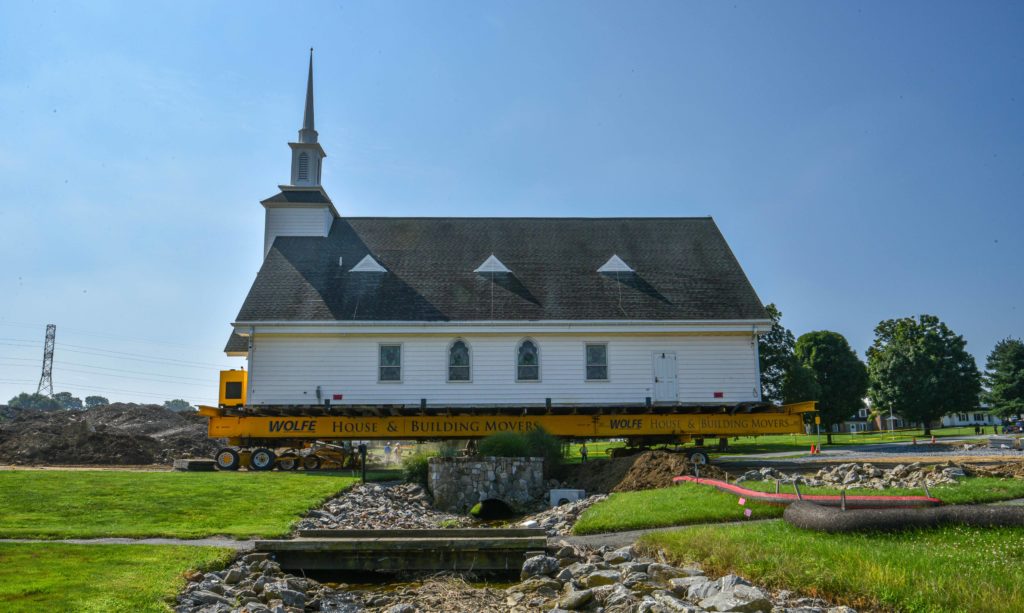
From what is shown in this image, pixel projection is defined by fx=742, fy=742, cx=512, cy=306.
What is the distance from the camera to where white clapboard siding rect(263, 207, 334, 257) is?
105 feet

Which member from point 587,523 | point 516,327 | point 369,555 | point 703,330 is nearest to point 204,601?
point 369,555

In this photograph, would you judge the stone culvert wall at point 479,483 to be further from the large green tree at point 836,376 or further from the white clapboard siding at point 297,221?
the large green tree at point 836,376

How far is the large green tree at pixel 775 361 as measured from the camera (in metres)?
47.3

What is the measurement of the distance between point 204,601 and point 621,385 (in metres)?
18.8

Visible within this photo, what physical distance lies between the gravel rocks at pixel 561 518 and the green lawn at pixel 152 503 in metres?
5.32

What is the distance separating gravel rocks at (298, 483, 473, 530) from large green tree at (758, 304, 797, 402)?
3231 cm

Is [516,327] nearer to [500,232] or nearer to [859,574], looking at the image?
[500,232]

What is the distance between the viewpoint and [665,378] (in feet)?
88.5

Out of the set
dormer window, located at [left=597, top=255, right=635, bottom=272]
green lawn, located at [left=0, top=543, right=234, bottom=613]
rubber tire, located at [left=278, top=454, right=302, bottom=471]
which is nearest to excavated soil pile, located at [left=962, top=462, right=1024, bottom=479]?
dormer window, located at [left=597, top=255, right=635, bottom=272]

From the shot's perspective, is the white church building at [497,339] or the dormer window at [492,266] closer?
the white church building at [497,339]

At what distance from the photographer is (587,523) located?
577 inches

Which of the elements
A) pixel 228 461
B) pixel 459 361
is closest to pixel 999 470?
pixel 459 361

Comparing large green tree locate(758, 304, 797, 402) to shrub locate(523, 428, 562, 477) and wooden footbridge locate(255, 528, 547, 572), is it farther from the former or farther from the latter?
wooden footbridge locate(255, 528, 547, 572)

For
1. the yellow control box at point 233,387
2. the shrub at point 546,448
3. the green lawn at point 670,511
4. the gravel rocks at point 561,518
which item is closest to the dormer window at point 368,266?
the yellow control box at point 233,387
